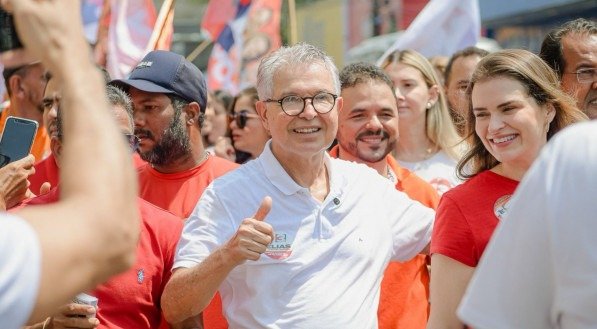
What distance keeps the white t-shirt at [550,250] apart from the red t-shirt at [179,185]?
3.09m

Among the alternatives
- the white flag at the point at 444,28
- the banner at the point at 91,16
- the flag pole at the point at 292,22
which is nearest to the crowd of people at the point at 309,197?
the white flag at the point at 444,28

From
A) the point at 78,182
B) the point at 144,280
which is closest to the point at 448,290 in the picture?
the point at 144,280

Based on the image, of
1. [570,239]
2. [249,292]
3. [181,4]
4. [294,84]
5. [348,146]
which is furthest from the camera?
[181,4]

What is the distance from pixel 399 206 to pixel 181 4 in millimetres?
40091

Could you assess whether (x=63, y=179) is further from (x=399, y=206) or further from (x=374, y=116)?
(x=374, y=116)

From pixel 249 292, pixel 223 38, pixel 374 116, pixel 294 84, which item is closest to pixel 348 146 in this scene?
pixel 374 116

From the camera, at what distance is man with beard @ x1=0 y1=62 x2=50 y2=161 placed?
697 centimetres

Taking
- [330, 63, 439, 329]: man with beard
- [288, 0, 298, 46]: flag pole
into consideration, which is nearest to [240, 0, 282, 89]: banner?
[288, 0, 298, 46]: flag pole

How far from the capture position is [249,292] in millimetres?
4078

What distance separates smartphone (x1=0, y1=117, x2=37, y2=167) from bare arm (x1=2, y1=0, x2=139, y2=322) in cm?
265

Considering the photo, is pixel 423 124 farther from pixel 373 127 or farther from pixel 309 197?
pixel 309 197

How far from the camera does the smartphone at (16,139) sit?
450cm

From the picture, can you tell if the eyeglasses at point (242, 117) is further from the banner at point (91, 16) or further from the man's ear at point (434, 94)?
the banner at point (91, 16)

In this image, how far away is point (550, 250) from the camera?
6.70ft
